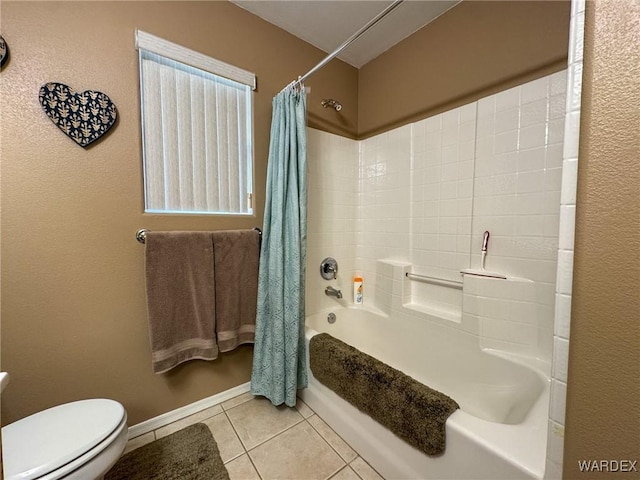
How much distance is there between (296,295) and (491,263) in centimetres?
110

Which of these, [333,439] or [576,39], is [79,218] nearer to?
[333,439]

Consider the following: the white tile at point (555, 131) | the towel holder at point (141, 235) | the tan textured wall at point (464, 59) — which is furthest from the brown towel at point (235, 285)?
the white tile at point (555, 131)

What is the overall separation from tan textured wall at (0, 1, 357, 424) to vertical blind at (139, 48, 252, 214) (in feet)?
0.23

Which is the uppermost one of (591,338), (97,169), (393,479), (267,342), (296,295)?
(97,169)

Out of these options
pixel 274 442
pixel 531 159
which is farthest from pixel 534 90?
pixel 274 442

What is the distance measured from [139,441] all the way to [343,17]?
106 inches

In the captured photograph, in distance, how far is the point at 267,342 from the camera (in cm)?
145

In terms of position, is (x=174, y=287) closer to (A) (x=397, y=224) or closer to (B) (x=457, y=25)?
(A) (x=397, y=224)

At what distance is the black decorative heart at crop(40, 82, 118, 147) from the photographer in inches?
40.3

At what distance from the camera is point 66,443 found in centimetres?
81

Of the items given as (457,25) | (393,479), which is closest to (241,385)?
(393,479)

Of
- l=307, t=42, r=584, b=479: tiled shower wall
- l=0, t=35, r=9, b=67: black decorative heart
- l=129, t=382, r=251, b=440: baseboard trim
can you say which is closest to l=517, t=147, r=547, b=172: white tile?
l=307, t=42, r=584, b=479: tiled shower wall

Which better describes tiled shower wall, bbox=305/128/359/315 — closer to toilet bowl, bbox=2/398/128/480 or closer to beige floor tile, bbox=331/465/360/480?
beige floor tile, bbox=331/465/360/480

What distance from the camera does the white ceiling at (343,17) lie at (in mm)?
1450
